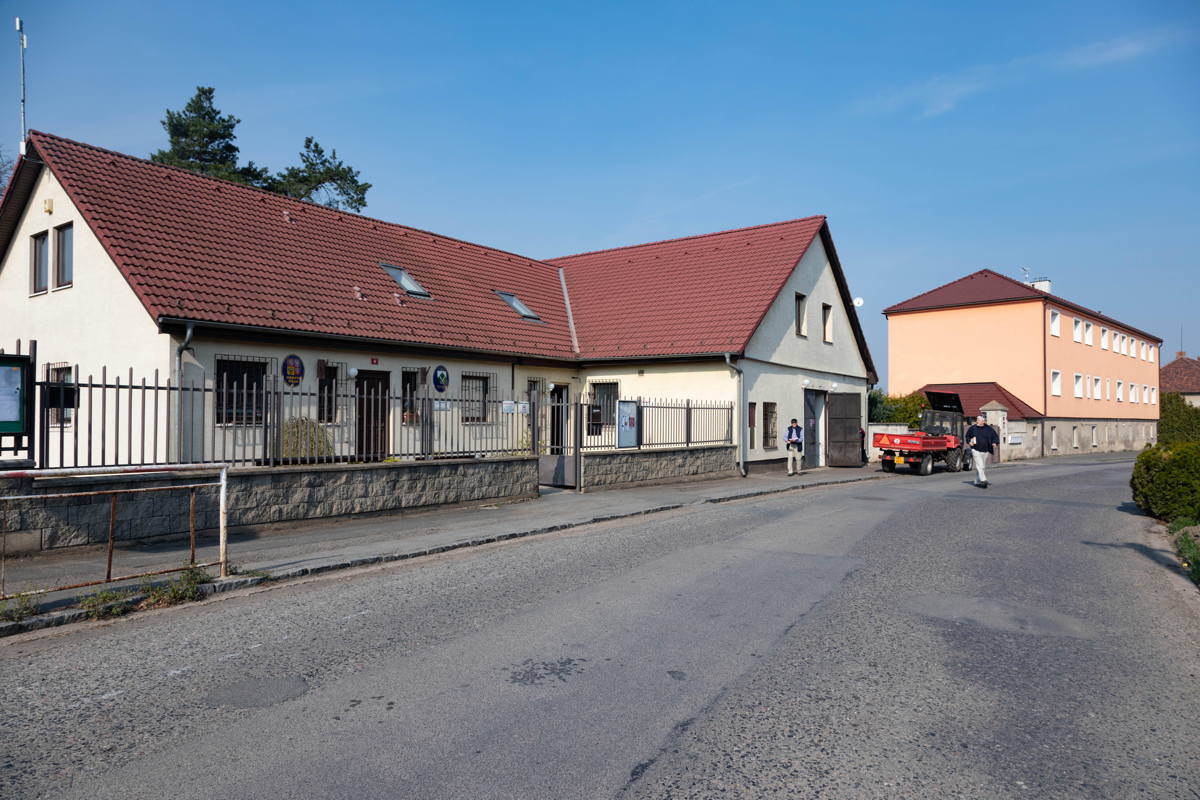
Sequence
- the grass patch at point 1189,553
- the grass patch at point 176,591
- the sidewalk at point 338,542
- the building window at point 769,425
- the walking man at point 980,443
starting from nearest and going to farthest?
the grass patch at point 176,591 < the sidewalk at point 338,542 < the grass patch at point 1189,553 < the walking man at point 980,443 < the building window at point 769,425

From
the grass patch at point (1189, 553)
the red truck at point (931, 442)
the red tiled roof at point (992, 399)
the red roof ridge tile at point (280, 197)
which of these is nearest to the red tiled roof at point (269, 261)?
the red roof ridge tile at point (280, 197)

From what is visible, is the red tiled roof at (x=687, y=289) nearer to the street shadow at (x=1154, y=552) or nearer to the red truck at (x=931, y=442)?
the red truck at (x=931, y=442)

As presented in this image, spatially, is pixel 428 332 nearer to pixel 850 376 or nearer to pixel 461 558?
pixel 461 558

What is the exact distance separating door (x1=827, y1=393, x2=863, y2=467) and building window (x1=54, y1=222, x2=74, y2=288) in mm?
21303

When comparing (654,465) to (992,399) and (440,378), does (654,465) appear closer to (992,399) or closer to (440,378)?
(440,378)

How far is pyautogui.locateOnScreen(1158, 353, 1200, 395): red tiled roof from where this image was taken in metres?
72.1

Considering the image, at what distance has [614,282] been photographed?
2697 cm

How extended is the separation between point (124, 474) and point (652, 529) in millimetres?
6783

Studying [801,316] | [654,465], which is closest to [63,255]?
[654,465]

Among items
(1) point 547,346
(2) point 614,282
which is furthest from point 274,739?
(2) point 614,282

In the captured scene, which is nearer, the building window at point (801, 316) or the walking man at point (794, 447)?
the walking man at point (794, 447)

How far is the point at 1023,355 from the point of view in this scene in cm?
4081

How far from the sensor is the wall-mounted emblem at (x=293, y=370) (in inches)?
619

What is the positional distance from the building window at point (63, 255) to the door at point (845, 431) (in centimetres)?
2130
